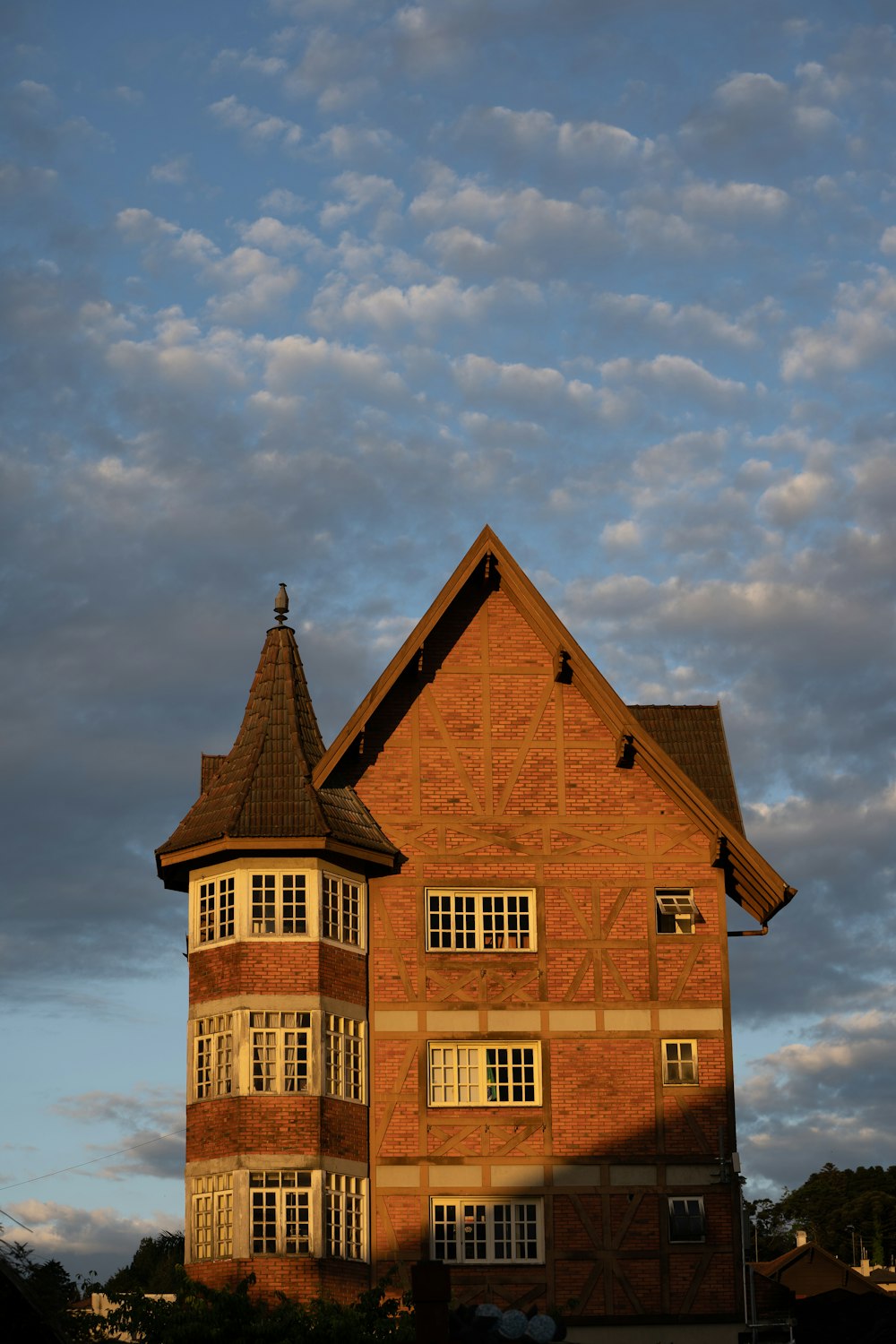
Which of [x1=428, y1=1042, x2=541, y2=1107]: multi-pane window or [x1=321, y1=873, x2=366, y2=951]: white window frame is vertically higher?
[x1=321, y1=873, x2=366, y2=951]: white window frame

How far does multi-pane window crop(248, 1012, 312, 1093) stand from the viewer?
35969 millimetres

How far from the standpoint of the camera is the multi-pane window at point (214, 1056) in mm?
36281

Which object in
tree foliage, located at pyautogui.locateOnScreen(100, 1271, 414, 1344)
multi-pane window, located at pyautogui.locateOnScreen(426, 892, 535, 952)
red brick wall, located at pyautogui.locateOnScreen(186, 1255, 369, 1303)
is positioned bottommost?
tree foliage, located at pyautogui.locateOnScreen(100, 1271, 414, 1344)

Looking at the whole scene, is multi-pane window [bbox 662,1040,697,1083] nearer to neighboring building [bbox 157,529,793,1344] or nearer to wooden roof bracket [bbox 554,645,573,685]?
neighboring building [bbox 157,529,793,1344]

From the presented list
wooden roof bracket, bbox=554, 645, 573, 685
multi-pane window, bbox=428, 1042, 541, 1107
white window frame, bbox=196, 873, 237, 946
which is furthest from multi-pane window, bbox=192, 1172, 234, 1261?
wooden roof bracket, bbox=554, 645, 573, 685

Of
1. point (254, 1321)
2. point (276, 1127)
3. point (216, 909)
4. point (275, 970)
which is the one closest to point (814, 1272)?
point (276, 1127)

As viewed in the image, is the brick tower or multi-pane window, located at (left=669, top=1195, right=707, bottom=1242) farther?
multi-pane window, located at (left=669, top=1195, right=707, bottom=1242)

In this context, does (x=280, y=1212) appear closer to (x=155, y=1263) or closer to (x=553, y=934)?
(x=553, y=934)

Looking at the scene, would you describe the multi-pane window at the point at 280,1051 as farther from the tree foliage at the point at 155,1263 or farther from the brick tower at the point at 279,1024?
the tree foliage at the point at 155,1263

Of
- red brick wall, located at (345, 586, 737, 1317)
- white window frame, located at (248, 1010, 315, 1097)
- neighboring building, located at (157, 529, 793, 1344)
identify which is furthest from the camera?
red brick wall, located at (345, 586, 737, 1317)

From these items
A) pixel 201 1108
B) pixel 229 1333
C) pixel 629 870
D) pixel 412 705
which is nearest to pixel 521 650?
pixel 412 705

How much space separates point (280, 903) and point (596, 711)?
803 cm

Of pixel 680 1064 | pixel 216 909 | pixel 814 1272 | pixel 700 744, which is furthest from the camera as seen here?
pixel 814 1272

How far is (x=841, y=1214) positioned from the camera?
444 feet
